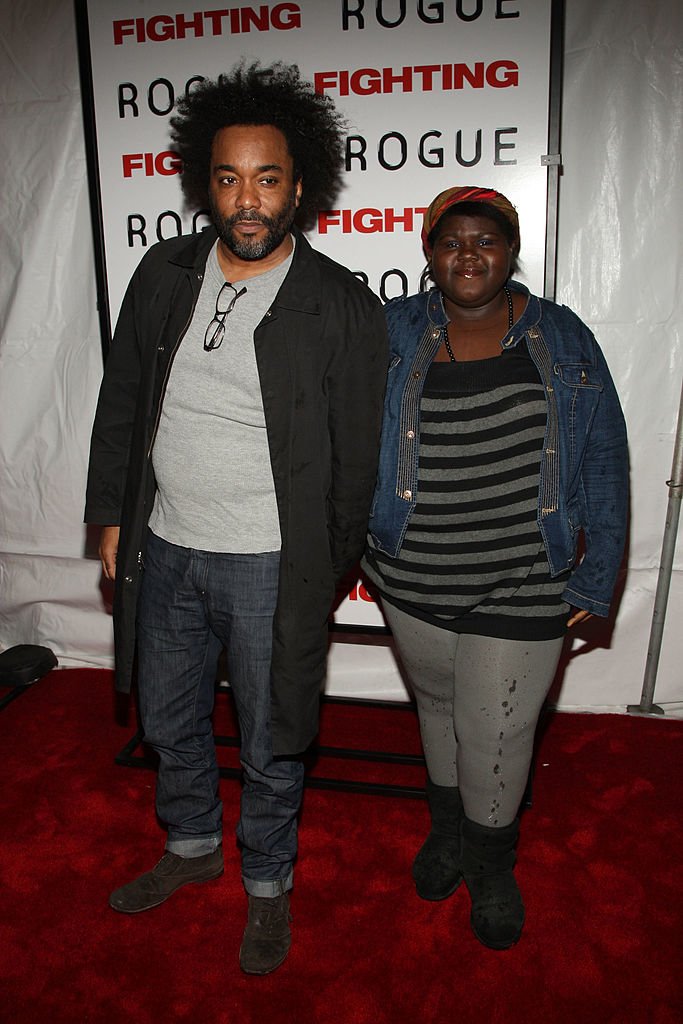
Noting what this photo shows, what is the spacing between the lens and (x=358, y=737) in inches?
118

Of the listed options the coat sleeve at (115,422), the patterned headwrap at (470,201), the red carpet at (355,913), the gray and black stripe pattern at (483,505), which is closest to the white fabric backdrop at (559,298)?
the red carpet at (355,913)

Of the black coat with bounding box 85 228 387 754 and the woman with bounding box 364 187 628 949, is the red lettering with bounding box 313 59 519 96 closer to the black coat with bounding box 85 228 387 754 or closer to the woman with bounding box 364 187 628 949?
the woman with bounding box 364 187 628 949

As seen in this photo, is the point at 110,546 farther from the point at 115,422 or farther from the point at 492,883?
the point at 492,883

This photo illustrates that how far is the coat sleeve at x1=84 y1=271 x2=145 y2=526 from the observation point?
199 centimetres

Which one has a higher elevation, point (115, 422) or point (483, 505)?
point (115, 422)

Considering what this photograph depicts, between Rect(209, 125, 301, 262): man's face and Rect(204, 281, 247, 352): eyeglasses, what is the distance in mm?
74

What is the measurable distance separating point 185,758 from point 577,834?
115 cm

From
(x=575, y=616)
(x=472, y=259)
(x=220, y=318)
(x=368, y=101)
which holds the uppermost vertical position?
(x=368, y=101)

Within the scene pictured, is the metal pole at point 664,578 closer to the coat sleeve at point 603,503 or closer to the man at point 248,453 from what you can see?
the coat sleeve at point 603,503

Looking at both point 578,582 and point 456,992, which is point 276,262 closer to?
point 578,582

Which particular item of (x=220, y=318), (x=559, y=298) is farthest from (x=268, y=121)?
(x=559, y=298)

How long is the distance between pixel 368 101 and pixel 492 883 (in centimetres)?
206

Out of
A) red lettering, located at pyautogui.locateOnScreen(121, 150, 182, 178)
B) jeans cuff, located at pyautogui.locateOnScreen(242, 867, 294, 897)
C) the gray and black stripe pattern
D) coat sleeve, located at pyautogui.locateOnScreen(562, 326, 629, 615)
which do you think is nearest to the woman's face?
the gray and black stripe pattern

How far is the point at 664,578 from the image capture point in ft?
9.30
